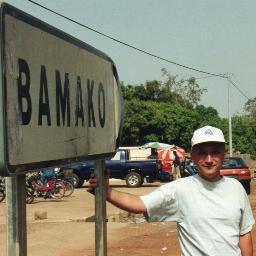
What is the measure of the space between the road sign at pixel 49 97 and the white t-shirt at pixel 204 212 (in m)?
0.41

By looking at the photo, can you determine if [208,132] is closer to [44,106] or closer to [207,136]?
[207,136]

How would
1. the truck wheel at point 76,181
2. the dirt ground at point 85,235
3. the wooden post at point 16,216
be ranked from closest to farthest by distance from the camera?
the wooden post at point 16,216 < the dirt ground at point 85,235 < the truck wheel at point 76,181

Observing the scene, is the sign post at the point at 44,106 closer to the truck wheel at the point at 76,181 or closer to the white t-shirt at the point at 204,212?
the white t-shirt at the point at 204,212

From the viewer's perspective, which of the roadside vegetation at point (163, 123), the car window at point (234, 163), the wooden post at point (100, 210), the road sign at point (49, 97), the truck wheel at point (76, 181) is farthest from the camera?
the roadside vegetation at point (163, 123)

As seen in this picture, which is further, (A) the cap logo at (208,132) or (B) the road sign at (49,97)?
(A) the cap logo at (208,132)

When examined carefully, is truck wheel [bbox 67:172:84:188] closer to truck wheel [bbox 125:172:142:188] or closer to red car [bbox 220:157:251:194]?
truck wheel [bbox 125:172:142:188]

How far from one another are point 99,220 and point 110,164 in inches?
982

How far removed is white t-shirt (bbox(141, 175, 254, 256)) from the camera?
3.21 meters

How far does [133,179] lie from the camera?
28031 millimetres

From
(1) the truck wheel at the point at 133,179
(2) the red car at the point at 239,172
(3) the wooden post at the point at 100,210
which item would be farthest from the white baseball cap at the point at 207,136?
(1) the truck wheel at the point at 133,179

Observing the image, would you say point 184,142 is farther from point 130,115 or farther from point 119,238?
point 119,238

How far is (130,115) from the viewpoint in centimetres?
4544

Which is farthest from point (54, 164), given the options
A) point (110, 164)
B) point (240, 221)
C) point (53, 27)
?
point (110, 164)

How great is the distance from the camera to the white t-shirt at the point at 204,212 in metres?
3.21
